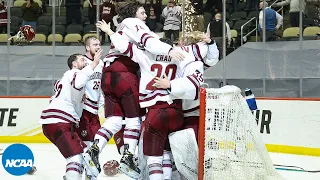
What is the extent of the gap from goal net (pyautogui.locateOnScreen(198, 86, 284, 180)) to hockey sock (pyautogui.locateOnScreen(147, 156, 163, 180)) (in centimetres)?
28

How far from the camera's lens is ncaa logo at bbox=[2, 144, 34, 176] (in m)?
5.98

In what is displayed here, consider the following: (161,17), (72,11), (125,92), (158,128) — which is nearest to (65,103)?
(125,92)

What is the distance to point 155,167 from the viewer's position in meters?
4.70

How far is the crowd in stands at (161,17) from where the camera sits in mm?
9508

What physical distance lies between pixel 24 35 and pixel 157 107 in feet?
19.2

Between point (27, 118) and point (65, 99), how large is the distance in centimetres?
394

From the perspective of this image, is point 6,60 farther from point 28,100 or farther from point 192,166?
point 192,166

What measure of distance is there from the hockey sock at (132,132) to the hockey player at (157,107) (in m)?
0.36

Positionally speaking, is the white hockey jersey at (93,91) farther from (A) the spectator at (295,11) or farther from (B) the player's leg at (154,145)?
(A) the spectator at (295,11)

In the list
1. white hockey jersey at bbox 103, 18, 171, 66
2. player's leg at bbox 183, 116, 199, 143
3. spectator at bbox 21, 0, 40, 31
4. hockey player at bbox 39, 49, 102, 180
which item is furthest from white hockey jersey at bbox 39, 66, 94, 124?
spectator at bbox 21, 0, 40, 31

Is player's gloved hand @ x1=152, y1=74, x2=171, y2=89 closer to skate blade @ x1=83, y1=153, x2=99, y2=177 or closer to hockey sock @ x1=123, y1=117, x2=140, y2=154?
hockey sock @ x1=123, y1=117, x2=140, y2=154

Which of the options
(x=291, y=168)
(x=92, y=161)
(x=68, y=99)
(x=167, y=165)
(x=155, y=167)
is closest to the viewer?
(x=155, y=167)

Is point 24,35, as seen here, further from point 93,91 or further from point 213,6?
point 93,91

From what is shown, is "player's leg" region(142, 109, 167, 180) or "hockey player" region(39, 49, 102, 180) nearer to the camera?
"player's leg" region(142, 109, 167, 180)
